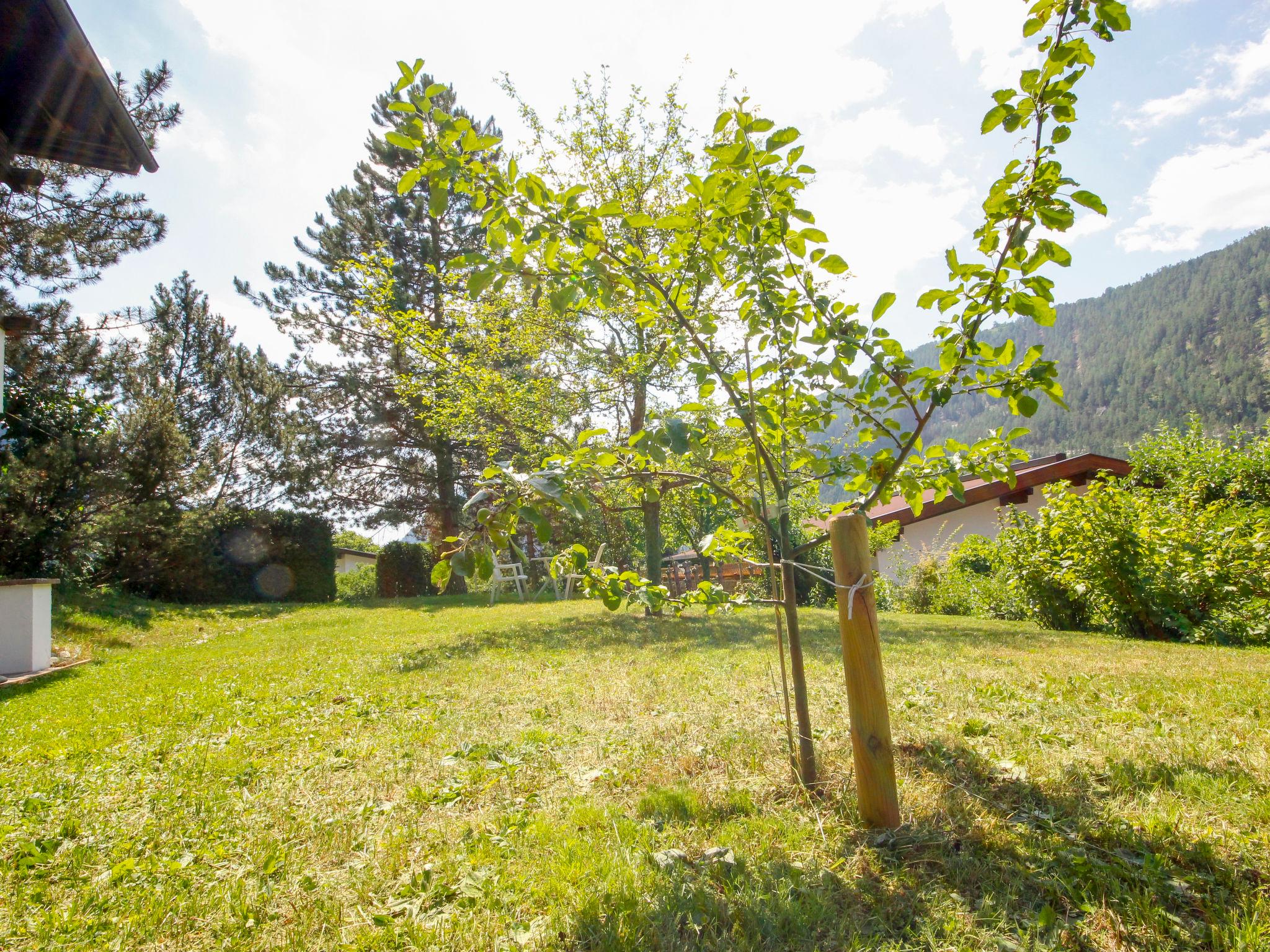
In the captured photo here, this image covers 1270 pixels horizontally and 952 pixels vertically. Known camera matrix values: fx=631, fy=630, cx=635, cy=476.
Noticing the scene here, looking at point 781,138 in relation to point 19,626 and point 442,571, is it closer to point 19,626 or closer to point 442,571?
point 442,571

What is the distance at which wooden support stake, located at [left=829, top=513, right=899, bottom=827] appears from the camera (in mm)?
1934

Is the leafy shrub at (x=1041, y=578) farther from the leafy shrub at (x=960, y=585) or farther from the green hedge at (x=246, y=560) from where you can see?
the green hedge at (x=246, y=560)

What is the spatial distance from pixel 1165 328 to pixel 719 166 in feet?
452

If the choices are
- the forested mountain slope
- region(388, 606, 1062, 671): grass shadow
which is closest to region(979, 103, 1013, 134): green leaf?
region(388, 606, 1062, 671): grass shadow

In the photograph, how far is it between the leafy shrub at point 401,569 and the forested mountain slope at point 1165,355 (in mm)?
72575

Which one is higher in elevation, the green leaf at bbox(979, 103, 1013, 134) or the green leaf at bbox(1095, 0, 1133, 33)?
the green leaf at bbox(1095, 0, 1133, 33)

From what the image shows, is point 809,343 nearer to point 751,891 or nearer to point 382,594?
point 751,891

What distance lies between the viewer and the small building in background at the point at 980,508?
12.6 metres

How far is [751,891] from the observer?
5.77ft

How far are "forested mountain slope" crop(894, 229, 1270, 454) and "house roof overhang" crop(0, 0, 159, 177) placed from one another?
271 ft

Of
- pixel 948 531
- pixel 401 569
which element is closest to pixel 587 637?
pixel 948 531

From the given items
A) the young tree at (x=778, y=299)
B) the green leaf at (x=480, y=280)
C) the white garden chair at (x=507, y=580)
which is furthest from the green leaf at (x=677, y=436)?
the white garden chair at (x=507, y=580)

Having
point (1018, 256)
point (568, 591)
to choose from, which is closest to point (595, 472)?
point (1018, 256)

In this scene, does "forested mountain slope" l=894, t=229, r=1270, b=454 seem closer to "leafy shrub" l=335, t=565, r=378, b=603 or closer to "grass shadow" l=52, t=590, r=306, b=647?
"leafy shrub" l=335, t=565, r=378, b=603
